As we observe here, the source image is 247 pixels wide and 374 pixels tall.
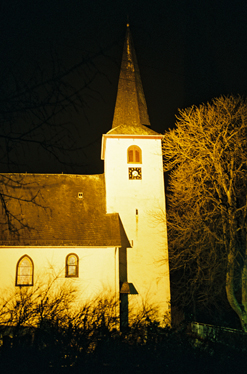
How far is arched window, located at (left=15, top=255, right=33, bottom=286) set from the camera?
1809 cm

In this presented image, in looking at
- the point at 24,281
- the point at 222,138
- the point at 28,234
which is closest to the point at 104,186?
the point at 28,234

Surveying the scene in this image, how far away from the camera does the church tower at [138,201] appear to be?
19141 mm

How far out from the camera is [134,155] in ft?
70.6

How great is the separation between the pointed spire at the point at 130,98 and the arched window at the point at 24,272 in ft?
32.0

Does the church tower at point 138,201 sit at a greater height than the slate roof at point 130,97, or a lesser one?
lesser

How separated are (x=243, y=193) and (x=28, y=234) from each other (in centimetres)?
1075

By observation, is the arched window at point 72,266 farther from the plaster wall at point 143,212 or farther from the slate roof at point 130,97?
the slate roof at point 130,97

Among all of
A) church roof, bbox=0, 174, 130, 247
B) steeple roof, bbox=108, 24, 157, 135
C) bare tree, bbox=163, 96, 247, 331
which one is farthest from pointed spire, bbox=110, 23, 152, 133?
bare tree, bbox=163, 96, 247, 331

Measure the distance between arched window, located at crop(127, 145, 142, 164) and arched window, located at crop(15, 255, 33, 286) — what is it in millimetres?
7918

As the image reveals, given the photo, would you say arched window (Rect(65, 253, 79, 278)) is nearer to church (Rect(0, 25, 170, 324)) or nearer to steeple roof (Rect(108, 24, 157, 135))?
church (Rect(0, 25, 170, 324))

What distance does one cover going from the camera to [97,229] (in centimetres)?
1952

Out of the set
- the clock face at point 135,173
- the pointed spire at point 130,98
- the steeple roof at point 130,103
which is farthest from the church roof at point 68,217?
the pointed spire at point 130,98

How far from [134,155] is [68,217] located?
5.27m

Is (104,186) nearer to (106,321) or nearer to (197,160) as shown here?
(197,160)
